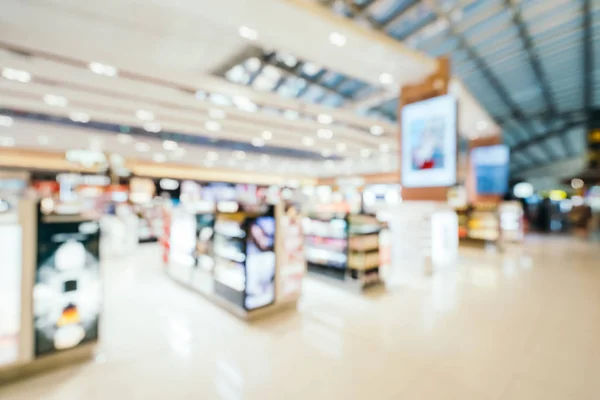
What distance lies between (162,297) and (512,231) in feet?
37.8

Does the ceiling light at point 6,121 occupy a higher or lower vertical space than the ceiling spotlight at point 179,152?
→ higher

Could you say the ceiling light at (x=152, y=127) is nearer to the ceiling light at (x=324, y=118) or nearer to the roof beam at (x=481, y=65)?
the ceiling light at (x=324, y=118)

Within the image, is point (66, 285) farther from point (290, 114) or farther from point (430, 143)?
point (290, 114)

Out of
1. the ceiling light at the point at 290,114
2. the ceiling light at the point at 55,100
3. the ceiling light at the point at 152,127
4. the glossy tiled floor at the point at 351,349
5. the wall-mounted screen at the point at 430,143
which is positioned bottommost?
the glossy tiled floor at the point at 351,349

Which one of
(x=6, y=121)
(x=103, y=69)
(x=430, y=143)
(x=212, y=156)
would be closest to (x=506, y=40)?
(x=430, y=143)

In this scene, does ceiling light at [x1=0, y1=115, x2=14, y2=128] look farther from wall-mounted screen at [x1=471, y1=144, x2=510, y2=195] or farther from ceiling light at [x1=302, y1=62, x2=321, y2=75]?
wall-mounted screen at [x1=471, y1=144, x2=510, y2=195]

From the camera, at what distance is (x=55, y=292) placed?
286 cm

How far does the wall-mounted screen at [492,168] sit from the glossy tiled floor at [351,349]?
4.48m

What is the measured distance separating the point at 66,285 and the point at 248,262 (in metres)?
1.97

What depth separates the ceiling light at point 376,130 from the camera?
28.3ft

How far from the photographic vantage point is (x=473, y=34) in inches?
217

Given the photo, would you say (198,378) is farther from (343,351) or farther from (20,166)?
(20,166)

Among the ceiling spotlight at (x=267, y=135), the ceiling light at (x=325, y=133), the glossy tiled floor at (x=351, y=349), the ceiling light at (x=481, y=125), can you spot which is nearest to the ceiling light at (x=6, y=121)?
the glossy tiled floor at (x=351, y=349)

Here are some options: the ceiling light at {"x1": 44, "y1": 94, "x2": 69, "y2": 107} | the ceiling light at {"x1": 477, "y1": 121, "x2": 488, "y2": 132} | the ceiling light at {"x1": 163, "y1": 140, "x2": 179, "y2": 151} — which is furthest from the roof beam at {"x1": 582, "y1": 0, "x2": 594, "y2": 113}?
the ceiling light at {"x1": 163, "y1": 140, "x2": 179, "y2": 151}
